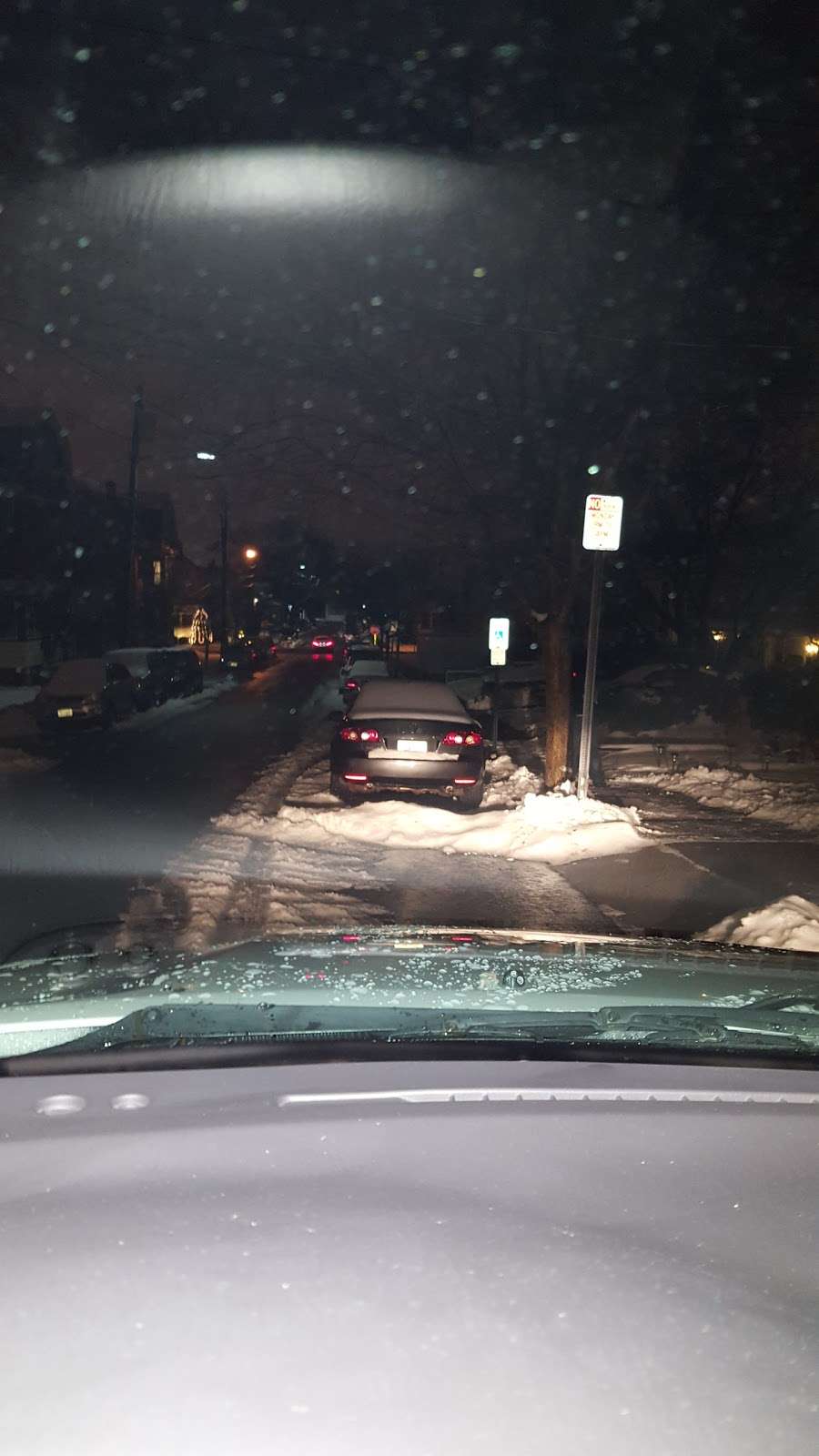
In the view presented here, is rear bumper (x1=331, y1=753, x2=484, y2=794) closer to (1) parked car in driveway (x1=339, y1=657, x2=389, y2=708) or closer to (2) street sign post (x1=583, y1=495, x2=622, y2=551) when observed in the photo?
(2) street sign post (x1=583, y1=495, x2=622, y2=551)

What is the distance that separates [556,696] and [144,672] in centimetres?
1800

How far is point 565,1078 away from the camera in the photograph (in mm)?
3051

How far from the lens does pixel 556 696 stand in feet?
54.6

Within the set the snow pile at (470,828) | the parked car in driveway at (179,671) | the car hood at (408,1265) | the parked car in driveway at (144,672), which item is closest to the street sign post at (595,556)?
the snow pile at (470,828)

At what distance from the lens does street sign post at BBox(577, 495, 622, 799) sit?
13.4 m

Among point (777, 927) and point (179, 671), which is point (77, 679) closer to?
point (179, 671)

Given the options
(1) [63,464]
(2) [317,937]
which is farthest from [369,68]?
(1) [63,464]

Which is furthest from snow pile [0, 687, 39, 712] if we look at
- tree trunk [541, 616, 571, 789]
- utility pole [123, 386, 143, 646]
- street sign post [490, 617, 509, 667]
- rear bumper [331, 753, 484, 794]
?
rear bumper [331, 753, 484, 794]

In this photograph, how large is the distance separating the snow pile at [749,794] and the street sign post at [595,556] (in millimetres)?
2268

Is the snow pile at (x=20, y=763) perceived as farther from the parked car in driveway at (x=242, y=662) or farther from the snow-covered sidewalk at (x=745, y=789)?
the parked car in driveway at (x=242, y=662)

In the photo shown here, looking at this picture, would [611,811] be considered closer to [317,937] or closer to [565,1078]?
[317,937]

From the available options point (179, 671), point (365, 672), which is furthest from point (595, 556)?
point (179, 671)

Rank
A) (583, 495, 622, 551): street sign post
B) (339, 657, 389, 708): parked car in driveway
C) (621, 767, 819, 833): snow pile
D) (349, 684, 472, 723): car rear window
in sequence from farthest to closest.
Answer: (339, 657, 389, 708): parked car in driveway → (621, 767, 819, 833): snow pile → (349, 684, 472, 723): car rear window → (583, 495, 622, 551): street sign post

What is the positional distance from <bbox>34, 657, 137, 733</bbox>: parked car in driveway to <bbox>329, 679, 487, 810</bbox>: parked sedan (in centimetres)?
1341
